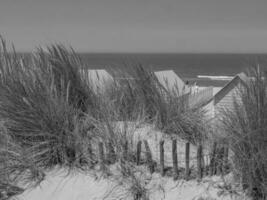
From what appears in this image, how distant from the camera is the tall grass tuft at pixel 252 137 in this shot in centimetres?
191

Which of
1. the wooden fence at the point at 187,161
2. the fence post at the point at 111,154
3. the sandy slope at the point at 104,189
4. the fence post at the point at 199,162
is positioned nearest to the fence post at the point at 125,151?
the wooden fence at the point at 187,161

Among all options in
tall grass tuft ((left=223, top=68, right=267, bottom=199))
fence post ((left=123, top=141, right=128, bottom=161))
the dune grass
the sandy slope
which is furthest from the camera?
the dune grass

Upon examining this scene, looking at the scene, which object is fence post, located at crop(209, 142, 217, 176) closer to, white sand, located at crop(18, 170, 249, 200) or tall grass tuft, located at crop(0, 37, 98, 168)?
white sand, located at crop(18, 170, 249, 200)

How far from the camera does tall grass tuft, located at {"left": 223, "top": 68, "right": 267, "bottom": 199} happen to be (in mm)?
1907

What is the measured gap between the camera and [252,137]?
195 cm

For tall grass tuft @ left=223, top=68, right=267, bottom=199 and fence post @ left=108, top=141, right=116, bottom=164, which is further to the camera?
fence post @ left=108, top=141, right=116, bottom=164

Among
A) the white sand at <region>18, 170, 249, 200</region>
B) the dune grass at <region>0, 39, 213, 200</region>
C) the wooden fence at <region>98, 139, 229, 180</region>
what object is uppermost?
the dune grass at <region>0, 39, 213, 200</region>

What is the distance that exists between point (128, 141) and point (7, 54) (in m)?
1.87

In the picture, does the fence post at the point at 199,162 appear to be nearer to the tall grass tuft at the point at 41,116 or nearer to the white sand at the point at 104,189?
the white sand at the point at 104,189

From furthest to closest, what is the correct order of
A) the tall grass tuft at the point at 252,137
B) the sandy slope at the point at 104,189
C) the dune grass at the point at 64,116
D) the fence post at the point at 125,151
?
1. the dune grass at the point at 64,116
2. the fence post at the point at 125,151
3. the sandy slope at the point at 104,189
4. the tall grass tuft at the point at 252,137

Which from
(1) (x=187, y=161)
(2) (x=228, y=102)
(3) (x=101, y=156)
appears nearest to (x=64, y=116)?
(3) (x=101, y=156)

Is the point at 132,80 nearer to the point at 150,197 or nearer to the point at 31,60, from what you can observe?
the point at 31,60

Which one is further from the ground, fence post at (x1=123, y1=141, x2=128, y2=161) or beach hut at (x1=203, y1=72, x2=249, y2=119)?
beach hut at (x1=203, y1=72, x2=249, y2=119)

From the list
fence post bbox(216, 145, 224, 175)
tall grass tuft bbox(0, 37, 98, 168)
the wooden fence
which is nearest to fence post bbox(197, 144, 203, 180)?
the wooden fence
